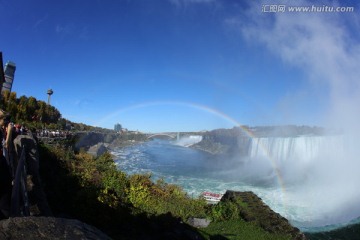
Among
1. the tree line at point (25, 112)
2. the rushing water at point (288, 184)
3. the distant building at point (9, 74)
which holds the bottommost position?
the rushing water at point (288, 184)

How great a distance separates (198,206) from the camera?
59.6 ft

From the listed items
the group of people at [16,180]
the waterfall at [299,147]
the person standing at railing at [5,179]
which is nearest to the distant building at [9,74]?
the group of people at [16,180]

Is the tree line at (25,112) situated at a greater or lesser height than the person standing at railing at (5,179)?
greater

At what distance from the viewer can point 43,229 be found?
227 cm

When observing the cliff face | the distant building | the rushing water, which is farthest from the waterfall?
the distant building

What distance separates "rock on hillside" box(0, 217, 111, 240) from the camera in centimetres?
220

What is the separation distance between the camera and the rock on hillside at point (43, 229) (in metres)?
2.20

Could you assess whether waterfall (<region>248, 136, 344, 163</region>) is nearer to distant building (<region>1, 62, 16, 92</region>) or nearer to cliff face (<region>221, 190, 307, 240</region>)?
cliff face (<region>221, 190, 307, 240</region>)

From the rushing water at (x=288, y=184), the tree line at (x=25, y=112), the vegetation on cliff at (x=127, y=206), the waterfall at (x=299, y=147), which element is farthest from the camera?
the waterfall at (x=299, y=147)

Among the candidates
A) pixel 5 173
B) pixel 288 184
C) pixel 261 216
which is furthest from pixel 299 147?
pixel 5 173

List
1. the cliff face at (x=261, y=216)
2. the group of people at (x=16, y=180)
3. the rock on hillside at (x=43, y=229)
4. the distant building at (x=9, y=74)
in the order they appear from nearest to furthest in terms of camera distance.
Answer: the rock on hillside at (x=43, y=229)
the group of people at (x=16, y=180)
the cliff face at (x=261, y=216)
the distant building at (x=9, y=74)

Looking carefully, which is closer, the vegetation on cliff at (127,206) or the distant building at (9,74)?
the vegetation on cliff at (127,206)

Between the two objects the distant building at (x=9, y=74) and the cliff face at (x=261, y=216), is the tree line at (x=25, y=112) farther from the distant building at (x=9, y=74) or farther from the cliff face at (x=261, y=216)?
the cliff face at (x=261, y=216)

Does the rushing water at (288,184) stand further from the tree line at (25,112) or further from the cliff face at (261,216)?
the tree line at (25,112)
